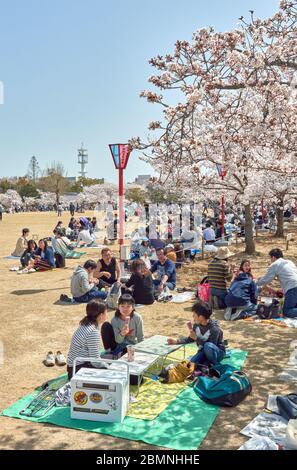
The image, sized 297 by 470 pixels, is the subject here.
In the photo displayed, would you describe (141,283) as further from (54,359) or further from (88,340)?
(88,340)

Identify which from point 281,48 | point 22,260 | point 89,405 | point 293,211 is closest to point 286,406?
point 89,405

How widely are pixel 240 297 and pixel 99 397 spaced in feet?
14.2

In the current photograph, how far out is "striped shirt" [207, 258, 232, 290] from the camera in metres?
8.85

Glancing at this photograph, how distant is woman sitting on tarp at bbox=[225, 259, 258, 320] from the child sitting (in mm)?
2535

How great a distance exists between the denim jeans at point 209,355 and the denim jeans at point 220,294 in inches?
123

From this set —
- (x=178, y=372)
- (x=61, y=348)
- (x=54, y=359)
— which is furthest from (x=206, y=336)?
(x=61, y=348)

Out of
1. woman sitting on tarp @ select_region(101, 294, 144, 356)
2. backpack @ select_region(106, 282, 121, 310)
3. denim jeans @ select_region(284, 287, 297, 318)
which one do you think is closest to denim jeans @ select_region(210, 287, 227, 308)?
denim jeans @ select_region(284, 287, 297, 318)

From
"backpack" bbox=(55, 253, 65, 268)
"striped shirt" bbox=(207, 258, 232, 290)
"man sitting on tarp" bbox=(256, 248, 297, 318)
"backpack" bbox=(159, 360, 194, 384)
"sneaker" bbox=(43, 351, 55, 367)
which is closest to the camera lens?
"backpack" bbox=(159, 360, 194, 384)

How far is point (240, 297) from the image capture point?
8352mm

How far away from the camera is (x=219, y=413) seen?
4.90m

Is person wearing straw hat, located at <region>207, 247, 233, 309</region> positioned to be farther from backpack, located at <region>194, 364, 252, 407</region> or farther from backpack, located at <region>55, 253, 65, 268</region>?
backpack, located at <region>55, 253, 65, 268</region>

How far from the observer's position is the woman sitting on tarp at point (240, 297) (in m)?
8.37

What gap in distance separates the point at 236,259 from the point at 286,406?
37.0 ft

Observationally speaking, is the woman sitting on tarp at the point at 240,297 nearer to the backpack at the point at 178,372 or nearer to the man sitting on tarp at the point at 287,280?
the man sitting on tarp at the point at 287,280
